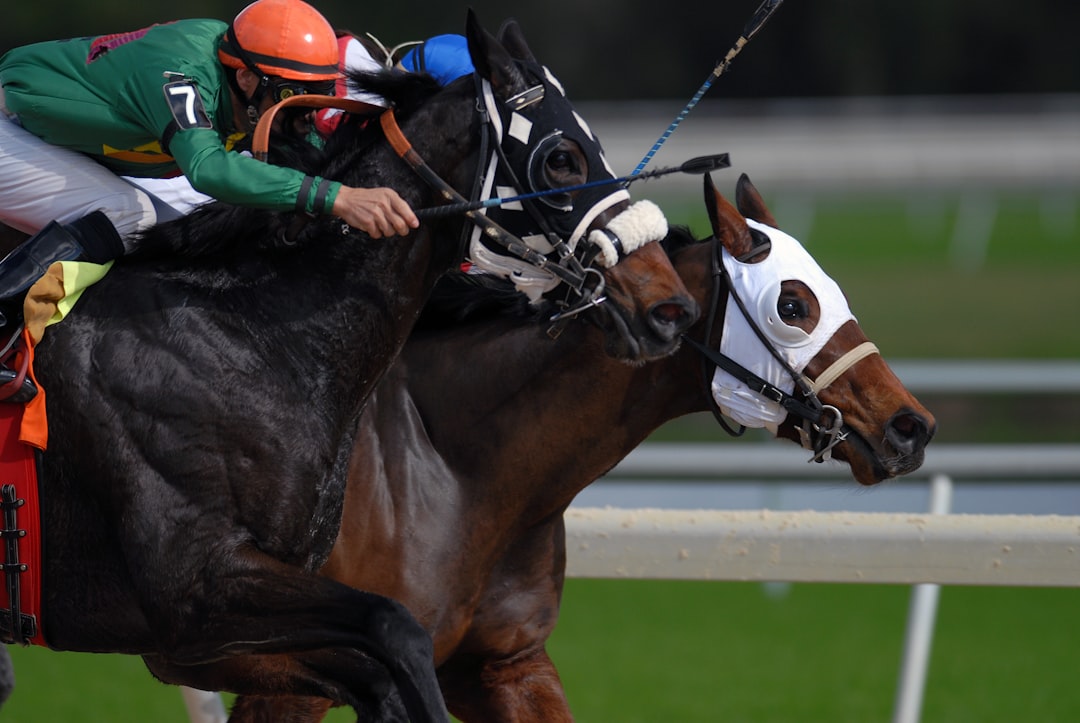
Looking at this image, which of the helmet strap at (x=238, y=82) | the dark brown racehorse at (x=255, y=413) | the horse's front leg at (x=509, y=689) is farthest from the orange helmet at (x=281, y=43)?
the horse's front leg at (x=509, y=689)

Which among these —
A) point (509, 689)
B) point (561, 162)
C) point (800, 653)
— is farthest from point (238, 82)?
point (800, 653)

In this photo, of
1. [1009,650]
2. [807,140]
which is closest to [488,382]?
[1009,650]

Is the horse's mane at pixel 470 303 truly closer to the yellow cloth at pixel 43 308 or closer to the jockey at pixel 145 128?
the jockey at pixel 145 128

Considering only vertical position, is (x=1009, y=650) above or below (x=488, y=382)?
below

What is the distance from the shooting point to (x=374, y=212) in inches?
121

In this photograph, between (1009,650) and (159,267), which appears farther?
(1009,650)

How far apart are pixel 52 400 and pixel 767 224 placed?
69.7 inches

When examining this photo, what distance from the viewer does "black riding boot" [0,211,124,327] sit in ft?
10.6

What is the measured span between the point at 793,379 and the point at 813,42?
27.3 metres

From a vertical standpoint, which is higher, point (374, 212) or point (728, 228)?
point (374, 212)

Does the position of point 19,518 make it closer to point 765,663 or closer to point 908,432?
point 908,432

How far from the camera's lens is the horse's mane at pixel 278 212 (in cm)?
329

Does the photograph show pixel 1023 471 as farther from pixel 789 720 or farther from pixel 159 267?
pixel 159 267

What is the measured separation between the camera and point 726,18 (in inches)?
1265
